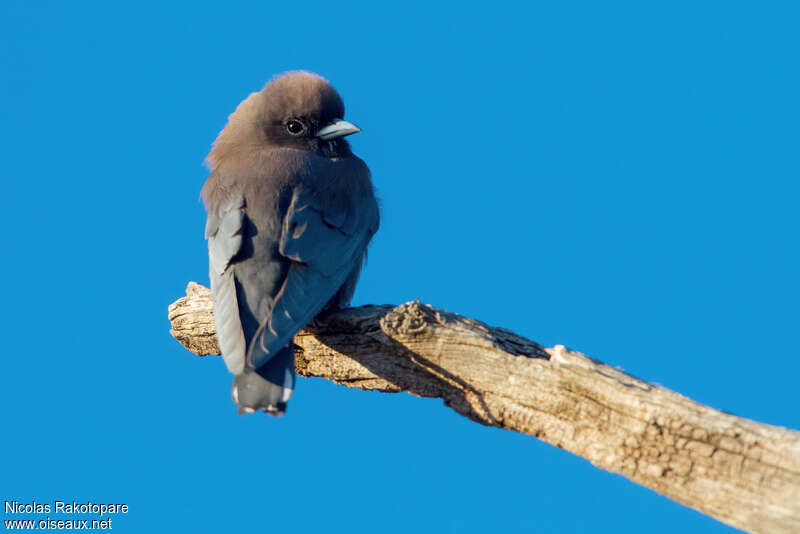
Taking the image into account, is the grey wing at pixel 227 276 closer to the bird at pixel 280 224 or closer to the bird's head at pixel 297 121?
the bird at pixel 280 224

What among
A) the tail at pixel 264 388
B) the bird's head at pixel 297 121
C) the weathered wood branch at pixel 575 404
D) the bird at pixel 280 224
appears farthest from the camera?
the bird's head at pixel 297 121

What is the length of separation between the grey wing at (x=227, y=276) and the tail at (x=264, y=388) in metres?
0.07

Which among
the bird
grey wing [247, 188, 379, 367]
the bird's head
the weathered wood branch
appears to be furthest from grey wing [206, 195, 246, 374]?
the bird's head

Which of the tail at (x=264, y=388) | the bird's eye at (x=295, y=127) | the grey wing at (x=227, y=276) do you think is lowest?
the tail at (x=264, y=388)

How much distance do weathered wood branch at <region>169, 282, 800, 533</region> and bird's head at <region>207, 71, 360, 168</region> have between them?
1.34 metres

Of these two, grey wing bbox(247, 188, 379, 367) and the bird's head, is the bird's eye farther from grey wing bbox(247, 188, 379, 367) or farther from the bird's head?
grey wing bbox(247, 188, 379, 367)

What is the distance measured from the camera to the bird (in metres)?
4.46

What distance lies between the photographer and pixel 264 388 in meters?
4.37

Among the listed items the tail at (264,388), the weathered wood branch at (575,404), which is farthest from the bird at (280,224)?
the weathered wood branch at (575,404)

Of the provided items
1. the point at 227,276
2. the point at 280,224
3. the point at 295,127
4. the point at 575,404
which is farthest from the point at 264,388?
the point at 295,127

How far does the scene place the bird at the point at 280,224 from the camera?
4461 mm

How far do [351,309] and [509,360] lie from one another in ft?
3.56

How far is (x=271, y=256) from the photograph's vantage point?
482 cm

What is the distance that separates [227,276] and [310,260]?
18.4 inches
